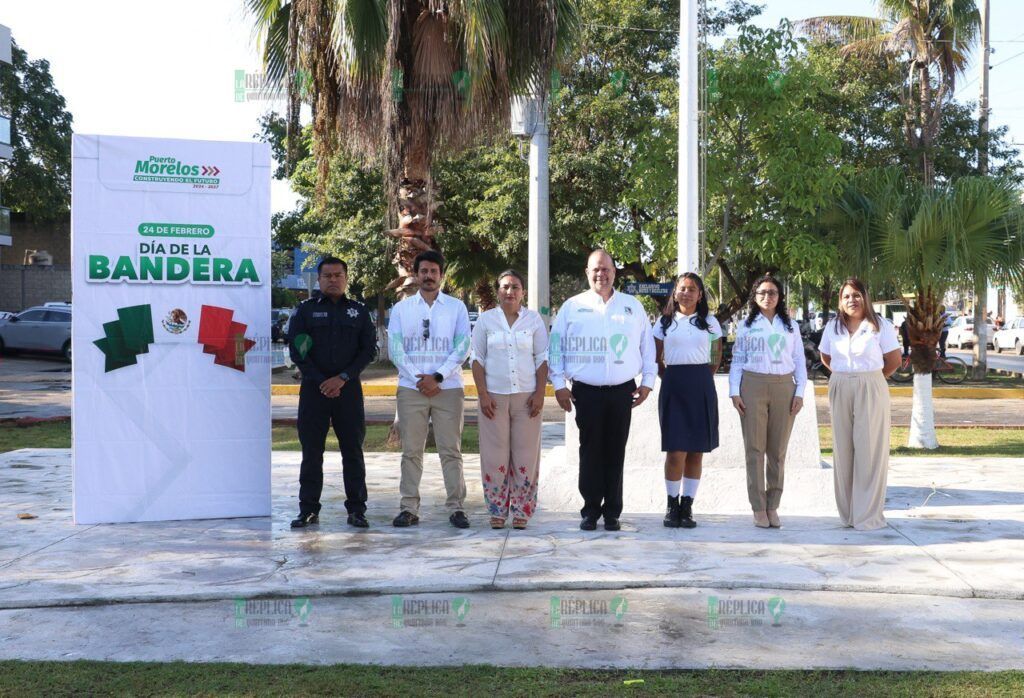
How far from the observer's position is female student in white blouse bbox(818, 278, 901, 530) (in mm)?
7586

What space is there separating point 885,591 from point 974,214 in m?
7.53

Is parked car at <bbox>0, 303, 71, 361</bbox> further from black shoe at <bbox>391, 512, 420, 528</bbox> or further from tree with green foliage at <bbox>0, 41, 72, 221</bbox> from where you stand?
black shoe at <bbox>391, 512, 420, 528</bbox>

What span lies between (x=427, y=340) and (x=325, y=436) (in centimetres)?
101

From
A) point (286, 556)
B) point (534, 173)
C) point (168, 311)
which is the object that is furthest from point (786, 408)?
point (534, 173)

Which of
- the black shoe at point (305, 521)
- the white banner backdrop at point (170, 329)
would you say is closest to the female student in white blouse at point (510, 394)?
the black shoe at point (305, 521)

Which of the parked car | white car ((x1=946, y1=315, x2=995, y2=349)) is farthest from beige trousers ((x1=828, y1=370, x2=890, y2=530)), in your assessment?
white car ((x1=946, y1=315, x2=995, y2=349))

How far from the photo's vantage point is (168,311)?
780cm

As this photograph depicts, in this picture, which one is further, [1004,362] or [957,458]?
[1004,362]

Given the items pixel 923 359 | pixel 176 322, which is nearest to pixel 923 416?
pixel 923 359

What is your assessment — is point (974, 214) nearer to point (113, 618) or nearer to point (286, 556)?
point (286, 556)

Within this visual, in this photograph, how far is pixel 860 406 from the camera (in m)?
7.60

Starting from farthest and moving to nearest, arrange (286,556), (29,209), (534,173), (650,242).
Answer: (29,209)
(650,242)
(534,173)
(286,556)

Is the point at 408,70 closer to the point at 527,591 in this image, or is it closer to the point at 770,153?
the point at 527,591

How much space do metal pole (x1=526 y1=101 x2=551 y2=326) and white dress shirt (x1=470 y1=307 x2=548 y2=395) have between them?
8740 mm
